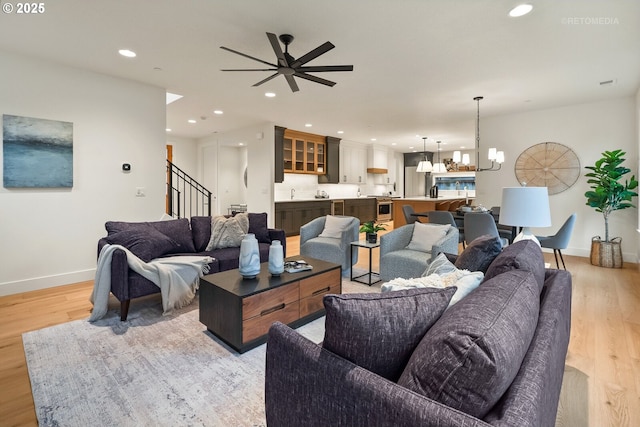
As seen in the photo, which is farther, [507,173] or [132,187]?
[507,173]

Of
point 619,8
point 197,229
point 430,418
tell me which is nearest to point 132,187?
point 197,229

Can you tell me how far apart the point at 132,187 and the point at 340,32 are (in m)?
3.35

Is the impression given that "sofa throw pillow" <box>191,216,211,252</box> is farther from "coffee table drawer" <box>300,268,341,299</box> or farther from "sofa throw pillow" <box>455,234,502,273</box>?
"sofa throw pillow" <box>455,234,502,273</box>

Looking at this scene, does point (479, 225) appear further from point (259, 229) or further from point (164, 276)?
point (164, 276)

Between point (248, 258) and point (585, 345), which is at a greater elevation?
point (248, 258)

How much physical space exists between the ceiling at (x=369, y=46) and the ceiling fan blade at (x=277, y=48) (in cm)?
22

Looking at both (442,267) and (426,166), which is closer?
(442,267)

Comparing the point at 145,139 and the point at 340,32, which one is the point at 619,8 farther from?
the point at 145,139

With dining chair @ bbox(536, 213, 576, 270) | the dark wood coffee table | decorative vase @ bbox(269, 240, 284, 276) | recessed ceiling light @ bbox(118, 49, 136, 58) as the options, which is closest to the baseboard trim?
the dark wood coffee table

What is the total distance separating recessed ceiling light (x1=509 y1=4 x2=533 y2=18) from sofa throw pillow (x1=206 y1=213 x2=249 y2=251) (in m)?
3.43

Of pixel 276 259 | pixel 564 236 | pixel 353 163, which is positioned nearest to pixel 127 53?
pixel 276 259

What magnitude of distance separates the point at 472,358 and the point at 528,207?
202 centimetres

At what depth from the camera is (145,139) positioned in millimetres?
4375

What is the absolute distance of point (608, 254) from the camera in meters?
4.61
